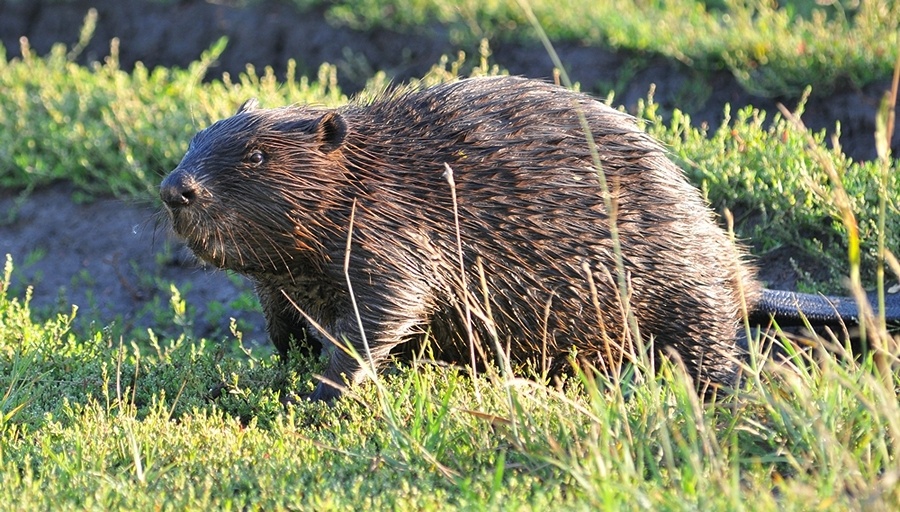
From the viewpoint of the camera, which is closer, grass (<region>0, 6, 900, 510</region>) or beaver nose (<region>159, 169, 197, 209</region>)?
grass (<region>0, 6, 900, 510</region>)

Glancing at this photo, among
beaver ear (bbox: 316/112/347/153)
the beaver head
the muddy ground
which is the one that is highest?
beaver ear (bbox: 316/112/347/153)

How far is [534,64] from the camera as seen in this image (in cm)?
722

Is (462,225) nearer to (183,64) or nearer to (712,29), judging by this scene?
(712,29)

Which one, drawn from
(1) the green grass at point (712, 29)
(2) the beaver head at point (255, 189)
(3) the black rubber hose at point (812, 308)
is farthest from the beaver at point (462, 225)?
(1) the green grass at point (712, 29)

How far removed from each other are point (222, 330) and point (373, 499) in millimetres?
2467

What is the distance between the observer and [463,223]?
358 cm

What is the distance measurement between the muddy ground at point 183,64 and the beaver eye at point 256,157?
0.41m

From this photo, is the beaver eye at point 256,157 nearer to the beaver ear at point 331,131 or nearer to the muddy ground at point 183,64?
the beaver ear at point 331,131

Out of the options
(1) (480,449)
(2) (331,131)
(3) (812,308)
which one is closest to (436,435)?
(1) (480,449)

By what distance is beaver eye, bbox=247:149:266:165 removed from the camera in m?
3.47

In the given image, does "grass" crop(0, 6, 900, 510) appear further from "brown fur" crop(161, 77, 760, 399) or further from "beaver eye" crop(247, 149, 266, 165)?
"beaver eye" crop(247, 149, 266, 165)

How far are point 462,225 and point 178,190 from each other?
88 centimetres

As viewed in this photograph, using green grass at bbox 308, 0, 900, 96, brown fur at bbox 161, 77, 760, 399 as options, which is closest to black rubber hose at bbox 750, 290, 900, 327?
brown fur at bbox 161, 77, 760, 399

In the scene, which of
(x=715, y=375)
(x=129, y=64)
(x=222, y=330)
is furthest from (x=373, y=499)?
(x=129, y=64)
